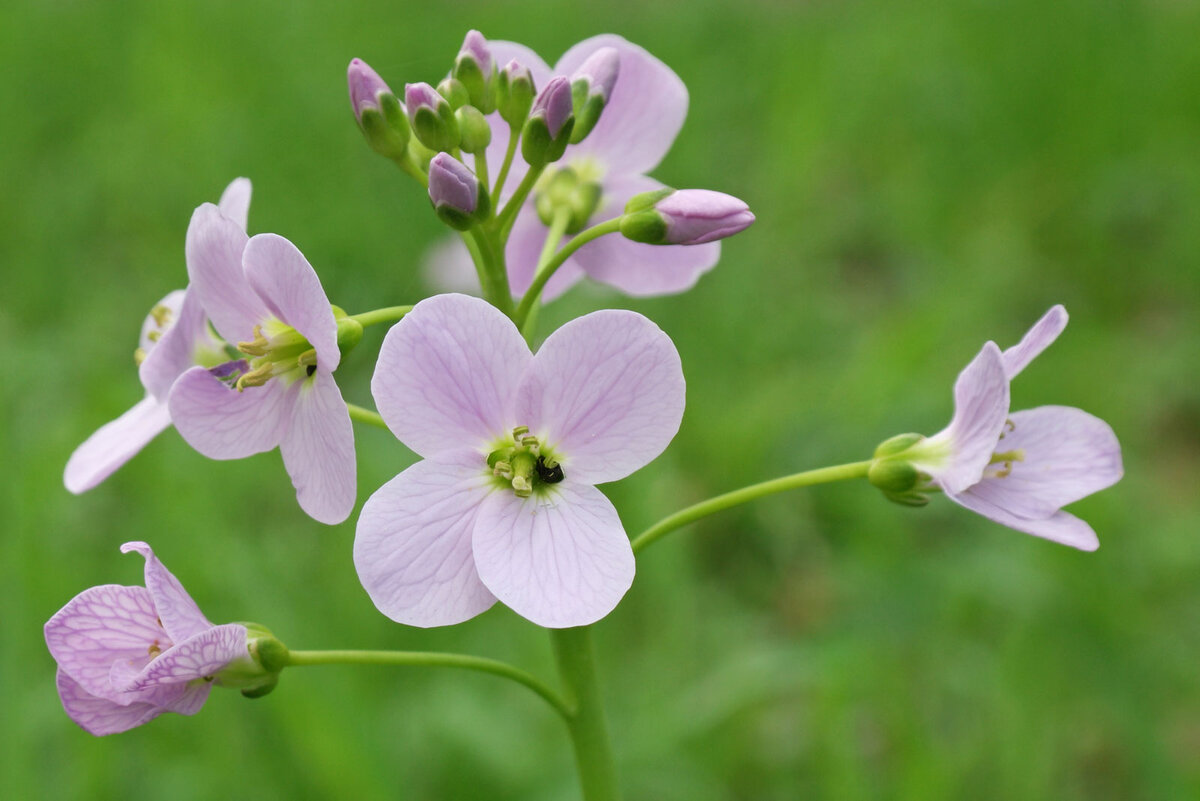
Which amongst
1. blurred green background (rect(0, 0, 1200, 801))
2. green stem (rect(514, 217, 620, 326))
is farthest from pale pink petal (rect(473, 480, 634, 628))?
blurred green background (rect(0, 0, 1200, 801))

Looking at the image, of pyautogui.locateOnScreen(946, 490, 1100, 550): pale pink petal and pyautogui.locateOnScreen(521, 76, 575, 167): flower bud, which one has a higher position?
pyautogui.locateOnScreen(521, 76, 575, 167): flower bud

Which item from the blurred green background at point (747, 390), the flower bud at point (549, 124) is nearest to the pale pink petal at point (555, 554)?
the flower bud at point (549, 124)

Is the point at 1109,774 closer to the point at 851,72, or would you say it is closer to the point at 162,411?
the point at 162,411

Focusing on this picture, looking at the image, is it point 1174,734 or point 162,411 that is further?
point 1174,734

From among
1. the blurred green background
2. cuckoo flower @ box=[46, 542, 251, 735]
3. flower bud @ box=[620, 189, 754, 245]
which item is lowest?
the blurred green background

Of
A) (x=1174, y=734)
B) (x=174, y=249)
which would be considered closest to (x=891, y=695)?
(x=1174, y=734)

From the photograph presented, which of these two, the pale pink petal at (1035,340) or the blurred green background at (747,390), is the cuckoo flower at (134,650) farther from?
the pale pink petal at (1035,340)

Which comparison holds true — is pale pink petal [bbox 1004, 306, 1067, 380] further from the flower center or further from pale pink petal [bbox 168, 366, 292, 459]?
pale pink petal [bbox 168, 366, 292, 459]
